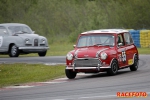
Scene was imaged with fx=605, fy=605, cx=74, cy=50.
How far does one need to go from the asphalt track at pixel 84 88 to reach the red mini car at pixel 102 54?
36 cm

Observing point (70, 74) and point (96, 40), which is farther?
point (96, 40)

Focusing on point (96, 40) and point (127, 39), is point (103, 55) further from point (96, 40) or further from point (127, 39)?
point (127, 39)

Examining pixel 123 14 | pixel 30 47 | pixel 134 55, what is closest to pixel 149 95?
pixel 134 55

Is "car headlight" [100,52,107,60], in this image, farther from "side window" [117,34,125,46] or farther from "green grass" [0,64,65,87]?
"green grass" [0,64,65,87]

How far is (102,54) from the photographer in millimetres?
18875

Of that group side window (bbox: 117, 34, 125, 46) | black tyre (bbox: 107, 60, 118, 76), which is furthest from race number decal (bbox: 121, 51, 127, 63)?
black tyre (bbox: 107, 60, 118, 76)

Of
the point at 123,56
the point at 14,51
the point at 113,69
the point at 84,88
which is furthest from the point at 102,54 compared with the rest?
the point at 14,51

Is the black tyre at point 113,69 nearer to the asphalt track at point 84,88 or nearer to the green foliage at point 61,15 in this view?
the asphalt track at point 84,88

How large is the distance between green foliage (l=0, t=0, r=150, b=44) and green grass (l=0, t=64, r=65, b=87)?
27.6m

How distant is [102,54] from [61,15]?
39.1 metres

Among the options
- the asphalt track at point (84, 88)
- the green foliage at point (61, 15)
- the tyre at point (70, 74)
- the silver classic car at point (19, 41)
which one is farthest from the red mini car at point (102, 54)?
the green foliage at point (61, 15)

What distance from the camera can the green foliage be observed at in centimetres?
5353

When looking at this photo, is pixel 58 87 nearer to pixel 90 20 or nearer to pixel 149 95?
pixel 149 95

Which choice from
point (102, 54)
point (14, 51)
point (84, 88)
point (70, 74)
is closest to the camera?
point (84, 88)
